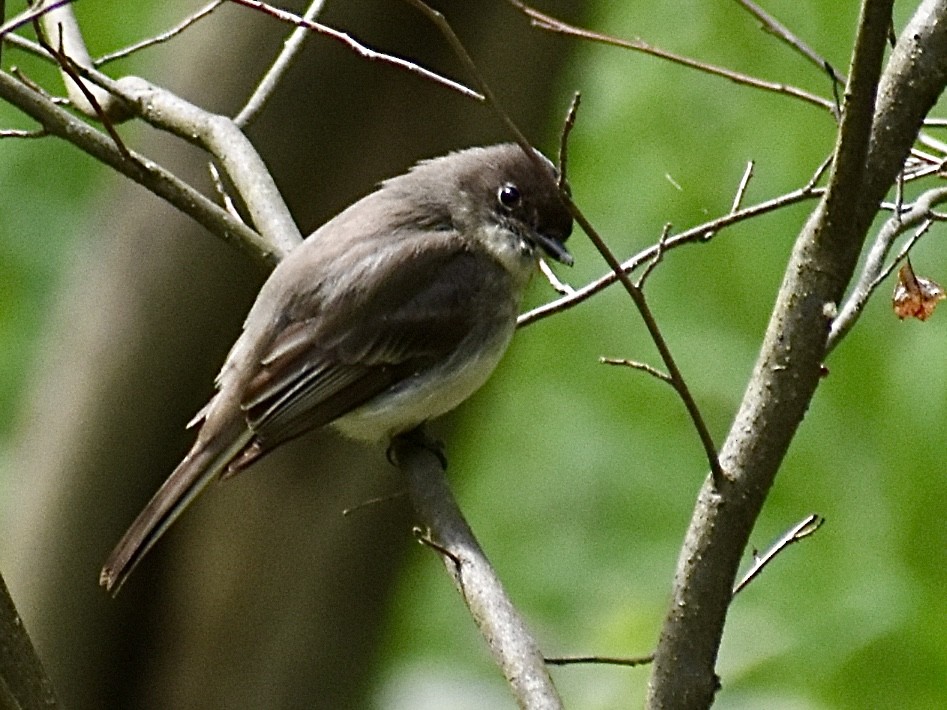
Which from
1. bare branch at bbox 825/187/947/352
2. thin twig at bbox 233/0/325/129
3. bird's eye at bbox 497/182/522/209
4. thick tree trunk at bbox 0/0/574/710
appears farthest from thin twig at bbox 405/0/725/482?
thick tree trunk at bbox 0/0/574/710

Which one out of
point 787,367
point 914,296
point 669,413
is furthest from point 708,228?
point 669,413

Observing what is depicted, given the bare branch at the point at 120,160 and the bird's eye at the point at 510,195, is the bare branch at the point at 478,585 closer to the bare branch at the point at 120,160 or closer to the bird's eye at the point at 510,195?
the bare branch at the point at 120,160

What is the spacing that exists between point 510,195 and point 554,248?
0.23 m

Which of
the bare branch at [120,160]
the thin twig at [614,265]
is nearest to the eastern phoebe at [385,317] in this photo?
the bare branch at [120,160]

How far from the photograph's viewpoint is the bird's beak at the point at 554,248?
186 inches

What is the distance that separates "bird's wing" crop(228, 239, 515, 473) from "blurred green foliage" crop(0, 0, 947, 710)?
1.36 meters

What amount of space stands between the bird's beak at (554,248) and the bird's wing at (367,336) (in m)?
0.16

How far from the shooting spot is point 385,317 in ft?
15.2

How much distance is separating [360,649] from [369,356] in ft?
7.41

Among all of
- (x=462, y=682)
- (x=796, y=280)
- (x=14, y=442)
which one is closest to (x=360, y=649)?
(x=462, y=682)

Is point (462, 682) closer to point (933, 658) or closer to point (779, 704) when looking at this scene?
point (779, 704)

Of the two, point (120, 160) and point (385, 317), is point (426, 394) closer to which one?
point (385, 317)

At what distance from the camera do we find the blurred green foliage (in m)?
5.73

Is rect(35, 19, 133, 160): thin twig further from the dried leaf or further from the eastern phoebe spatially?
the dried leaf
